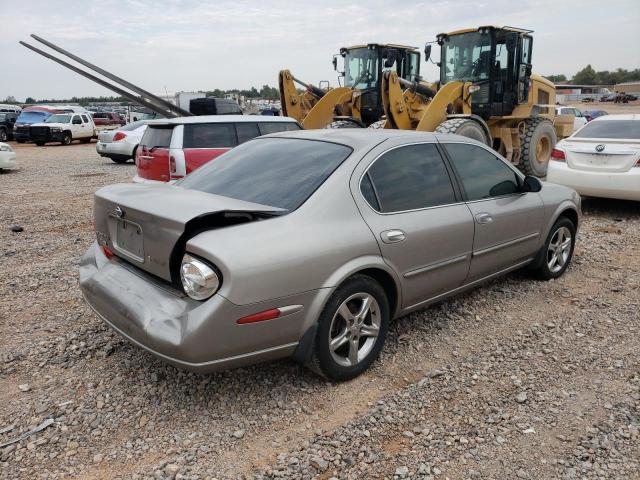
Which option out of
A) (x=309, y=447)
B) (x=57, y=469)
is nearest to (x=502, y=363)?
(x=309, y=447)

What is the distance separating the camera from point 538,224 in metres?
4.70

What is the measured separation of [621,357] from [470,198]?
1548mm

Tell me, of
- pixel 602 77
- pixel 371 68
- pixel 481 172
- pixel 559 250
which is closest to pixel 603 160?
pixel 559 250

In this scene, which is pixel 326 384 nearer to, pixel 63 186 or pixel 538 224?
pixel 538 224

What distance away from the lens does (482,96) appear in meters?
11.0

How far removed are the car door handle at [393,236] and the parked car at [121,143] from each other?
14.5 m

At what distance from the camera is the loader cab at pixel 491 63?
1064cm

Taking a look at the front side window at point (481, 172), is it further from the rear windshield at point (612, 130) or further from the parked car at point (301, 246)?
the rear windshield at point (612, 130)

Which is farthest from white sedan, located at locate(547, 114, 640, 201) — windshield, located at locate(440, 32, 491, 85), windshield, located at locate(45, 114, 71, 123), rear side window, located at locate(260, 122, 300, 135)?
windshield, located at locate(45, 114, 71, 123)

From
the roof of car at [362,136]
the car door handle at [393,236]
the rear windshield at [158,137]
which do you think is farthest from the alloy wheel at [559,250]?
the rear windshield at [158,137]

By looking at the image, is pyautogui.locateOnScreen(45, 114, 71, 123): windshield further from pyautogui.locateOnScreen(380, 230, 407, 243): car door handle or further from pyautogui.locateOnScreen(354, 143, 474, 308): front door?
pyautogui.locateOnScreen(380, 230, 407, 243): car door handle

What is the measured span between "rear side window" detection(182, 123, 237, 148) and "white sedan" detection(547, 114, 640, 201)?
5096 mm

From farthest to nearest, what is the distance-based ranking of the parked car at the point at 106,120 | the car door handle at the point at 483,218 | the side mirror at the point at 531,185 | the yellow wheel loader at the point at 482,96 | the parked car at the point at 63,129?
the parked car at the point at 106,120 < the parked car at the point at 63,129 < the yellow wheel loader at the point at 482,96 < the side mirror at the point at 531,185 < the car door handle at the point at 483,218

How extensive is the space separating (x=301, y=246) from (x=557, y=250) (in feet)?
11.0
